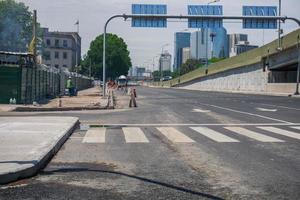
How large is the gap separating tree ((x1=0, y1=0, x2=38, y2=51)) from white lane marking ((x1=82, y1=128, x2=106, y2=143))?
7374cm

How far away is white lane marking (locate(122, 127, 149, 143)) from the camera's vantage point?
14477 mm

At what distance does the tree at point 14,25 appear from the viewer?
8975 centimetres

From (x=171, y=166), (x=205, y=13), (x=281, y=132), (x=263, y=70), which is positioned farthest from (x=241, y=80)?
(x=171, y=166)

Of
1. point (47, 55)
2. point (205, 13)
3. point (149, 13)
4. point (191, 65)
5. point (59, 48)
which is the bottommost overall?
point (191, 65)

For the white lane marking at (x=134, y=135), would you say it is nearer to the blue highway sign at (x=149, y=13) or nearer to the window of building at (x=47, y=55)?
the blue highway sign at (x=149, y=13)

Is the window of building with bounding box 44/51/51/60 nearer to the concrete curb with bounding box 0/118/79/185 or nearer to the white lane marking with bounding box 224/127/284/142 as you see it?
the white lane marking with bounding box 224/127/284/142

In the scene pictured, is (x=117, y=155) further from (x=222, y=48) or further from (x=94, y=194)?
(x=222, y=48)

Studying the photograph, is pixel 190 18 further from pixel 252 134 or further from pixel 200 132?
pixel 252 134

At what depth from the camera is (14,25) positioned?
96438 millimetres

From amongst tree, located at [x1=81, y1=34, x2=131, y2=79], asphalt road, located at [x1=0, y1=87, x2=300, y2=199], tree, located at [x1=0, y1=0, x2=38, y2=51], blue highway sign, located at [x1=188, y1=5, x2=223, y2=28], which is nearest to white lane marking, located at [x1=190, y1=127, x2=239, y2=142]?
asphalt road, located at [x1=0, y1=87, x2=300, y2=199]

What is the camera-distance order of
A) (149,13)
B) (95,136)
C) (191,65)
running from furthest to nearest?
1. (191,65)
2. (149,13)
3. (95,136)

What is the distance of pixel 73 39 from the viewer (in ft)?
522

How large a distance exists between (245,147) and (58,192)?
627 centimetres

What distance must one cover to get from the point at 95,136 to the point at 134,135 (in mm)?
1121
